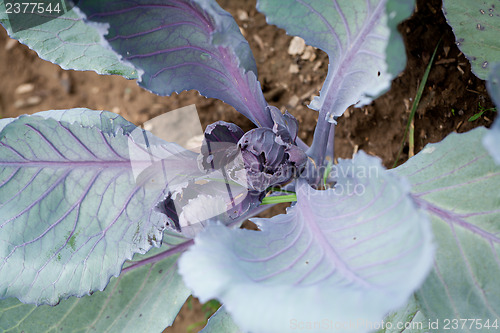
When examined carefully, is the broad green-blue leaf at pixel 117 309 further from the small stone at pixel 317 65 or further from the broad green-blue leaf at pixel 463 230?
the small stone at pixel 317 65

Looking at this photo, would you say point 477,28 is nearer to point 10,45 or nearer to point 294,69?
point 294,69

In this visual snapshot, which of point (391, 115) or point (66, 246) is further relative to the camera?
point (391, 115)

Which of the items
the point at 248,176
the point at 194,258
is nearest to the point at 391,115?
the point at 248,176

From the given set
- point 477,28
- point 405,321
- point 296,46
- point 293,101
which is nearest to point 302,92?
point 293,101

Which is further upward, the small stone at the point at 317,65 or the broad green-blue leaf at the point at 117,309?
the small stone at the point at 317,65

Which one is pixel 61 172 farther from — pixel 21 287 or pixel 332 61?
pixel 332 61

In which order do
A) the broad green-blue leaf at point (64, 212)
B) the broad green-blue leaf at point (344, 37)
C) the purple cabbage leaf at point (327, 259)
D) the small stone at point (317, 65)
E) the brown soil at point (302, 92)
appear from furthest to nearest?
the small stone at point (317, 65), the brown soil at point (302, 92), the broad green-blue leaf at point (64, 212), the broad green-blue leaf at point (344, 37), the purple cabbage leaf at point (327, 259)

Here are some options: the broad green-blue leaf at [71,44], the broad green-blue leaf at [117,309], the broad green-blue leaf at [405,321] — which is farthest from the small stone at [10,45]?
the broad green-blue leaf at [405,321]
